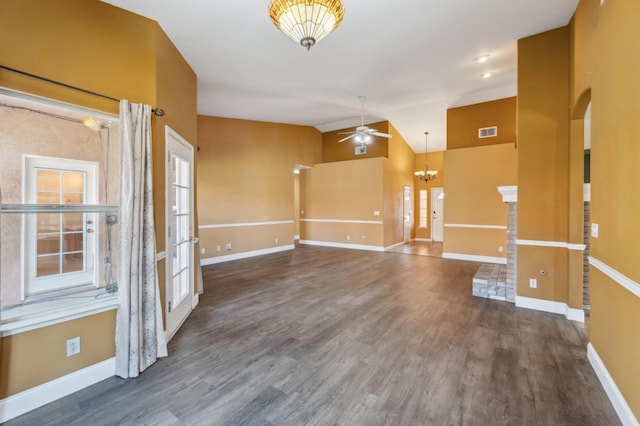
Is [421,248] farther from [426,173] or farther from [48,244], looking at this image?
[48,244]

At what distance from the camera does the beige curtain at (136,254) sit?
2271 mm

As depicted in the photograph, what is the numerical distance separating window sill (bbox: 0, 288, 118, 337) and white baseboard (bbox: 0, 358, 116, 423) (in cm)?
43

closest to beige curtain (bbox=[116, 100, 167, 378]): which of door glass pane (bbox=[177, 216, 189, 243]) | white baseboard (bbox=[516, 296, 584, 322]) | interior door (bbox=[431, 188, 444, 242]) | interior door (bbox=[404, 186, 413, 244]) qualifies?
door glass pane (bbox=[177, 216, 189, 243])

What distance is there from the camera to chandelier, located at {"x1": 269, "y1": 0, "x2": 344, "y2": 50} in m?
1.88

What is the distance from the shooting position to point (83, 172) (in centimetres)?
238

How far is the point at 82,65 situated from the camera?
223 centimetres

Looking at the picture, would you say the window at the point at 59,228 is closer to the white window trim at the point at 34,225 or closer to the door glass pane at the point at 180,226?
the white window trim at the point at 34,225

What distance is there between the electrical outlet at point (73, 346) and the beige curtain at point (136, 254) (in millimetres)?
257

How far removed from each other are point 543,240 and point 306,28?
3.98 meters

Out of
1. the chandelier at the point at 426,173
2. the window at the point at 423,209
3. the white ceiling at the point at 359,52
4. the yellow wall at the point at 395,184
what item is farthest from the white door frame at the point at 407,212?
the white ceiling at the point at 359,52

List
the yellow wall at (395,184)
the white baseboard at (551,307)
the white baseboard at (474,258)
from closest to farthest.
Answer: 1. the white baseboard at (551,307)
2. the white baseboard at (474,258)
3. the yellow wall at (395,184)

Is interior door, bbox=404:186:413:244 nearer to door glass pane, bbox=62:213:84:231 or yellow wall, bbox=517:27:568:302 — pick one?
yellow wall, bbox=517:27:568:302

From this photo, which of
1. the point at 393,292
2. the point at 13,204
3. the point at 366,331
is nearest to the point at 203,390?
the point at 366,331

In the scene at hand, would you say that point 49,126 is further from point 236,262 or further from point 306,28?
point 236,262
